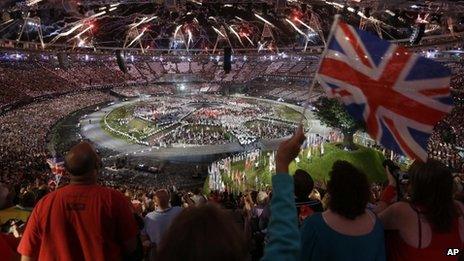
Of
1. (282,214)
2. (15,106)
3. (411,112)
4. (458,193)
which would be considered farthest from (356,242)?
(15,106)

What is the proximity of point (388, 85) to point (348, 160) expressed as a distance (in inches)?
739

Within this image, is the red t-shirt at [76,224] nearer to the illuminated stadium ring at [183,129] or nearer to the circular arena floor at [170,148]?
the circular arena floor at [170,148]

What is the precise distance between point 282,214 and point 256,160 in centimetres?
2369

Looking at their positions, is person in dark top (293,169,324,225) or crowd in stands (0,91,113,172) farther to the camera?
crowd in stands (0,91,113,172)

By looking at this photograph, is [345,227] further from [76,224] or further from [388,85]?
[76,224]

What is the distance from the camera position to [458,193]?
5863 mm

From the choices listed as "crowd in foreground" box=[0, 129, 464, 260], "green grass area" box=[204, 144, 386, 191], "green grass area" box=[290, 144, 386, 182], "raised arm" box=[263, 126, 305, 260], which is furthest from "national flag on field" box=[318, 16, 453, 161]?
"green grass area" box=[290, 144, 386, 182]

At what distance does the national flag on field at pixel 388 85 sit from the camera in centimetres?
445

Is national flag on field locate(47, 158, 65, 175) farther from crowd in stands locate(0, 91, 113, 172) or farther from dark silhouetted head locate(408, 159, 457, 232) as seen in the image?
dark silhouetted head locate(408, 159, 457, 232)

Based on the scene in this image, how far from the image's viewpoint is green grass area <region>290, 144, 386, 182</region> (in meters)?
22.1

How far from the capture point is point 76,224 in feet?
12.7

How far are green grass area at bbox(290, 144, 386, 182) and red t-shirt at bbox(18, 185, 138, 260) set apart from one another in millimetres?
18095

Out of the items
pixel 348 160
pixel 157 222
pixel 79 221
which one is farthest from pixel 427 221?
pixel 348 160

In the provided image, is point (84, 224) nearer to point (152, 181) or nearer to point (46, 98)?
point (152, 181)
